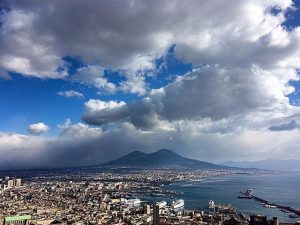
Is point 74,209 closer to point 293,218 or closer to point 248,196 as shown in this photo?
point 293,218

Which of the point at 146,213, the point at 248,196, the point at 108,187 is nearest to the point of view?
the point at 146,213

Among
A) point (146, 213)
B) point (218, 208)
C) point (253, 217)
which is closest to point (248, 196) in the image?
point (218, 208)

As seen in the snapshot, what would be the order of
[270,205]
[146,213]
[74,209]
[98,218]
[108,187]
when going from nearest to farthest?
[98,218] → [146,213] → [74,209] → [270,205] → [108,187]

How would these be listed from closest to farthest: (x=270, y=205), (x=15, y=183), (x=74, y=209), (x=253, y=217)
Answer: (x=253, y=217)
(x=74, y=209)
(x=270, y=205)
(x=15, y=183)

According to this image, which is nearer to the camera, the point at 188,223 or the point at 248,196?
the point at 188,223

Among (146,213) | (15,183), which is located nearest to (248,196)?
(146,213)

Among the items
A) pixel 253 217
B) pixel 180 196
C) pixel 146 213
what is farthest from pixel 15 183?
pixel 253 217

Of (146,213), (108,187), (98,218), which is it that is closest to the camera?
(98,218)

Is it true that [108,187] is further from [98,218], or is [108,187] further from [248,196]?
[98,218]

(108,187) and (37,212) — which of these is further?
(108,187)
